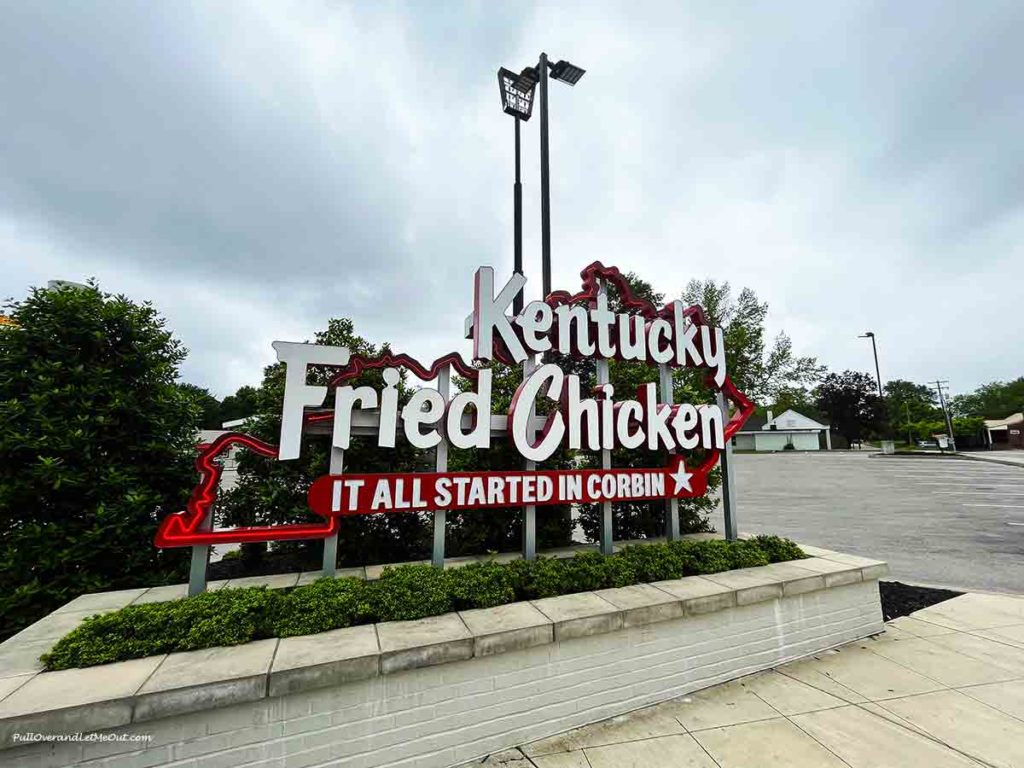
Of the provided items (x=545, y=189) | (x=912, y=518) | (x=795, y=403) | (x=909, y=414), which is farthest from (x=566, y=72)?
(x=909, y=414)

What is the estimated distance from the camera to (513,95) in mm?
8414

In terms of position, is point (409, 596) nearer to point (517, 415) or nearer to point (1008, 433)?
point (517, 415)

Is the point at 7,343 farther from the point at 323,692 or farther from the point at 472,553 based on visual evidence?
the point at 472,553

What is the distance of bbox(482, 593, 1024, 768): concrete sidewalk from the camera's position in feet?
9.89

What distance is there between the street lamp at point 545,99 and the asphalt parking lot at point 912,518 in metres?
Result: 7.58

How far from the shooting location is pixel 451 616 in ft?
11.8

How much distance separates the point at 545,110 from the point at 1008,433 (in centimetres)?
6617

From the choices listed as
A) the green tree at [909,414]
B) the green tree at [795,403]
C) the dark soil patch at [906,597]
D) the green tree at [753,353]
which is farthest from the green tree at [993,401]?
the dark soil patch at [906,597]

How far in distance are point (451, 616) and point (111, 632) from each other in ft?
7.76

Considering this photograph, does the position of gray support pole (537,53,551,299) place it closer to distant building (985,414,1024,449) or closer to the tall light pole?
the tall light pole

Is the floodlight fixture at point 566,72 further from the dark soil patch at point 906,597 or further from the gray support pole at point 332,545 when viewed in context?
the dark soil patch at point 906,597

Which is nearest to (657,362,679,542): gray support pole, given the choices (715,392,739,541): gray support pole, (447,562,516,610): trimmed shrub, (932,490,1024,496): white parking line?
(715,392,739,541): gray support pole

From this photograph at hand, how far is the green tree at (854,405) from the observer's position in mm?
51312

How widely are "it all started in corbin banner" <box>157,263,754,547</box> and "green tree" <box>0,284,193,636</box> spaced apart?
1.07 m
